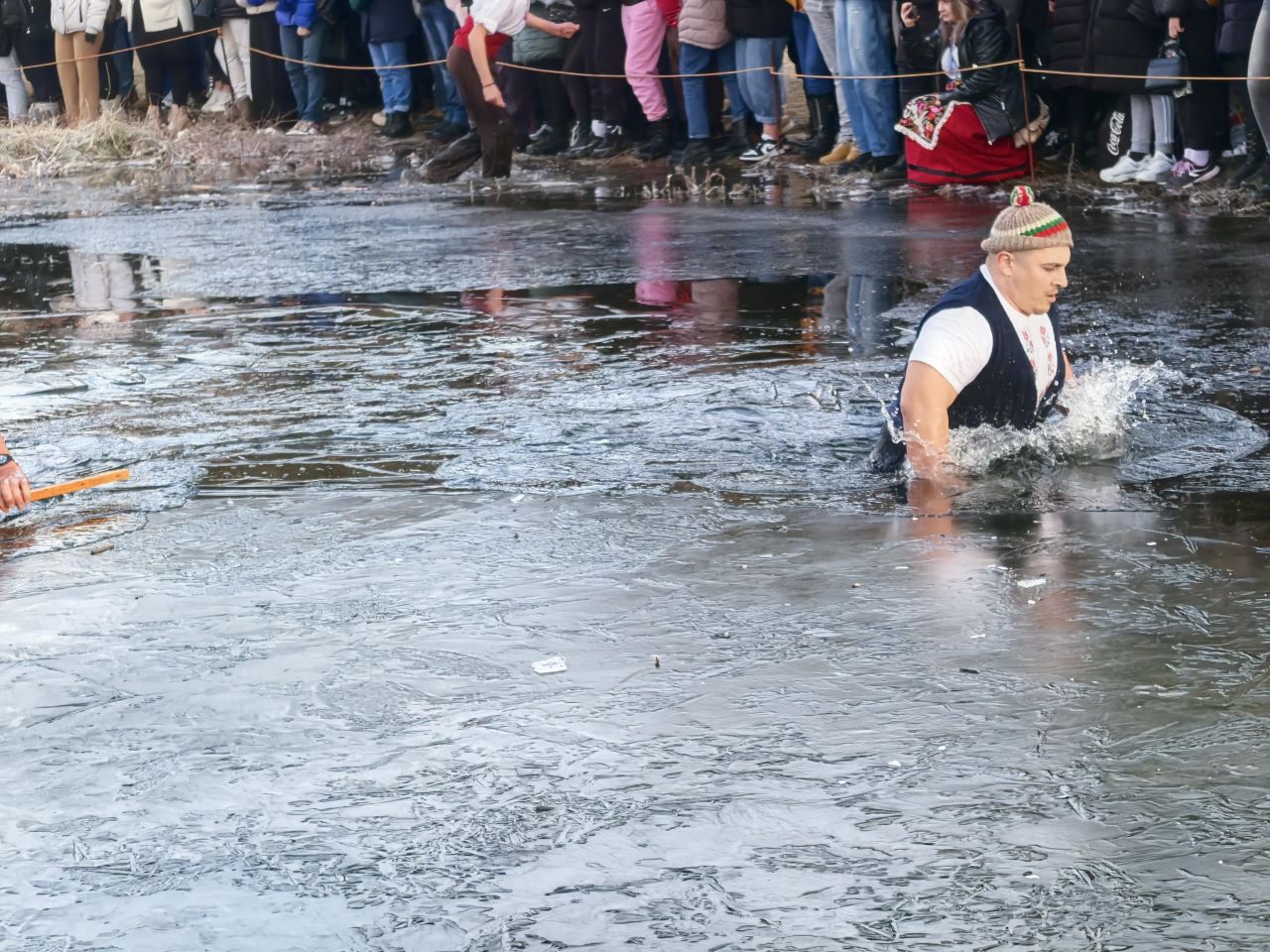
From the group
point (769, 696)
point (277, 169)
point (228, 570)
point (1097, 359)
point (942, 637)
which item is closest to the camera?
point (769, 696)

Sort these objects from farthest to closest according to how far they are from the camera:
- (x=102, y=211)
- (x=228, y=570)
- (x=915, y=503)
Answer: (x=102, y=211) → (x=915, y=503) → (x=228, y=570)

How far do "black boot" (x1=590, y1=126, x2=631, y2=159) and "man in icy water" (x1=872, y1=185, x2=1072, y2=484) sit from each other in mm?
12407

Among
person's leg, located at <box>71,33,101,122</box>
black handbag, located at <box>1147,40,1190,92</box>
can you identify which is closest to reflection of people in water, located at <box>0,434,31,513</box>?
black handbag, located at <box>1147,40,1190,92</box>

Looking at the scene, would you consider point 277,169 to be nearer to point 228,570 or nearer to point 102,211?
point 102,211

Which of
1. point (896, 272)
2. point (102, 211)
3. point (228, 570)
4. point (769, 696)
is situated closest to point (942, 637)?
point (769, 696)

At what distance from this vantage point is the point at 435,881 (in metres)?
3.41

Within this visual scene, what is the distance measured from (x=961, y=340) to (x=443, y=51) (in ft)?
47.0

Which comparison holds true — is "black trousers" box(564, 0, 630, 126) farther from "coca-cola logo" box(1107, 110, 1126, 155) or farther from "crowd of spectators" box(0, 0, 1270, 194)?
"coca-cola logo" box(1107, 110, 1126, 155)

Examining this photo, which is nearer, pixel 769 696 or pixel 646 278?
pixel 769 696

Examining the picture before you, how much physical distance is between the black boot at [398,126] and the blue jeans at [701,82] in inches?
195

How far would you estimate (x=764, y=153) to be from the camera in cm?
1644

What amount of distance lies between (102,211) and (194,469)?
10.9m

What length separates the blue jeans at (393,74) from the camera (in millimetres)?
20094

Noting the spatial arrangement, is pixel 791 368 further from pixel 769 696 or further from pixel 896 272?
pixel 769 696
